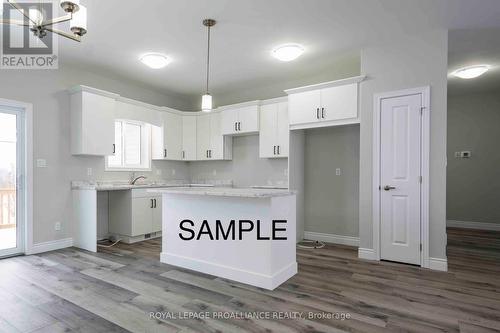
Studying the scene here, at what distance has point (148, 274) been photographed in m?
3.17

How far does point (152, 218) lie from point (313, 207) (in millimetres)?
2782

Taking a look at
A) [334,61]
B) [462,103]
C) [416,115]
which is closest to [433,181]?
[416,115]

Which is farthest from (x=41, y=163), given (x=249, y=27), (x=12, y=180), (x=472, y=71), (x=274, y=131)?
(x=472, y=71)

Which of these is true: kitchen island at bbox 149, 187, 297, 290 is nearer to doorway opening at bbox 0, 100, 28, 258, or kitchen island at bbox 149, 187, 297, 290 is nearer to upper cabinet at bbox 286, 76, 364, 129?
upper cabinet at bbox 286, 76, 364, 129

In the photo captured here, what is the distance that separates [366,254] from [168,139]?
404 cm

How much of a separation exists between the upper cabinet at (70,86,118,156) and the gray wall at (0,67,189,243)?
166mm

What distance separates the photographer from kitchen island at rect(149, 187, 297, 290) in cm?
281

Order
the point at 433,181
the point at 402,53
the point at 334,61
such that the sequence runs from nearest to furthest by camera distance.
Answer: the point at 433,181, the point at 402,53, the point at 334,61

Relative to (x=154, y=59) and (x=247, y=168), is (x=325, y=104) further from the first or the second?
(x=154, y=59)

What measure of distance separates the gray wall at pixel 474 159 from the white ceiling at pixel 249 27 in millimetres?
3470

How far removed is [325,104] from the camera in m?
4.09

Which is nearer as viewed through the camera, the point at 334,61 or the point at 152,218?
the point at 334,61

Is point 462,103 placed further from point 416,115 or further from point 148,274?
point 148,274

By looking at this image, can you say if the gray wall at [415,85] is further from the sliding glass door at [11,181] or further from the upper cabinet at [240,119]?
the sliding glass door at [11,181]
